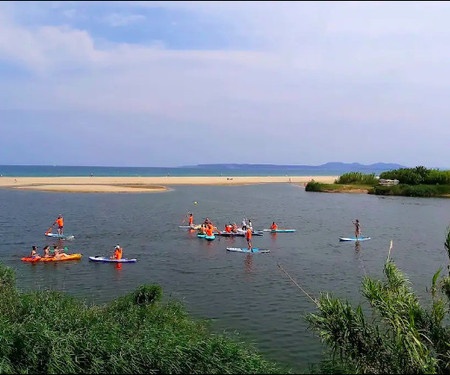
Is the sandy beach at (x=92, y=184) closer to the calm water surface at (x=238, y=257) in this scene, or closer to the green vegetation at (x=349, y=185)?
the calm water surface at (x=238, y=257)

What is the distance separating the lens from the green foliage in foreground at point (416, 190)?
283ft

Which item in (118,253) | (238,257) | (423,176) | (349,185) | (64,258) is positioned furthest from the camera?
(349,185)

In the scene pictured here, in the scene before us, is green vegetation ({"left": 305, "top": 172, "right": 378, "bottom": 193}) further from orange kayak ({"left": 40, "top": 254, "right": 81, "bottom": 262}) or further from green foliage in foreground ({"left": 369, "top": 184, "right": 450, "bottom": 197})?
orange kayak ({"left": 40, "top": 254, "right": 81, "bottom": 262})

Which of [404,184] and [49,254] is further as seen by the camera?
[404,184]

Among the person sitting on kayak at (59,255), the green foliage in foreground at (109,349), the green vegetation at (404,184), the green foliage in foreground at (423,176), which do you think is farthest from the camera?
the green foliage in foreground at (423,176)

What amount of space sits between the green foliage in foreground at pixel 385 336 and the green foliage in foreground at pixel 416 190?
77.0m

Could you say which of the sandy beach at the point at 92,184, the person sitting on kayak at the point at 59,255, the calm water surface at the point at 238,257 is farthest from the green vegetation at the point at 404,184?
the person sitting on kayak at the point at 59,255

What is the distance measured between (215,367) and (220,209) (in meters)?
52.5

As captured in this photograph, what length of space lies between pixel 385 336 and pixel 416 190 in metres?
78.3

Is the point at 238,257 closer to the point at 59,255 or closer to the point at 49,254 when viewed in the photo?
the point at 59,255

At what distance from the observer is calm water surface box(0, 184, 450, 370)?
70.3 feet

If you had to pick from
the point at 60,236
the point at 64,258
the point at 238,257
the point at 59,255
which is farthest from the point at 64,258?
the point at 238,257

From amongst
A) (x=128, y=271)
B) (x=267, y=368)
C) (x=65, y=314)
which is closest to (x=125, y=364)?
(x=267, y=368)

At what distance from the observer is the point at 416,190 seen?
86.6 meters
